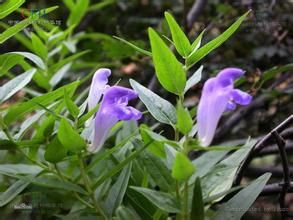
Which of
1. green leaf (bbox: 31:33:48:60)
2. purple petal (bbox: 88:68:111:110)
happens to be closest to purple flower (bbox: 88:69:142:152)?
purple petal (bbox: 88:68:111:110)

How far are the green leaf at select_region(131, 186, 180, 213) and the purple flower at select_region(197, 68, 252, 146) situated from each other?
0.30ft

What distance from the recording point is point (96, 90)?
0.81 metres

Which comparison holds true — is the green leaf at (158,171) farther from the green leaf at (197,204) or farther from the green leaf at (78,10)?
the green leaf at (78,10)

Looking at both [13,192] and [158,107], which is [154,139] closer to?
[158,107]

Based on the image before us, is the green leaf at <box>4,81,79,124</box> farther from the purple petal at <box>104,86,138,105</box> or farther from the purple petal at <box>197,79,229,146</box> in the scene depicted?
the purple petal at <box>197,79,229,146</box>

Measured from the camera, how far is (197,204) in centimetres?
66

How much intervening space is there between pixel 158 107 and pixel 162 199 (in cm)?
15

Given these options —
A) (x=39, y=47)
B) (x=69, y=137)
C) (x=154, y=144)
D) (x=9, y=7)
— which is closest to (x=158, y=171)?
(x=154, y=144)

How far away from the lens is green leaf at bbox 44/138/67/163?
78 cm

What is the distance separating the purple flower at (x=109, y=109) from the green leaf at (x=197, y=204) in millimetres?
158

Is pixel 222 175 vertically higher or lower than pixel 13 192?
lower

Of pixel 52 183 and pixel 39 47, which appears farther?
pixel 39 47

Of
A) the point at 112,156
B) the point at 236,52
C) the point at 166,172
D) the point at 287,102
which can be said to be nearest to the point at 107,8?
the point at 236,52

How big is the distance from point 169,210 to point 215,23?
3.39 ft
